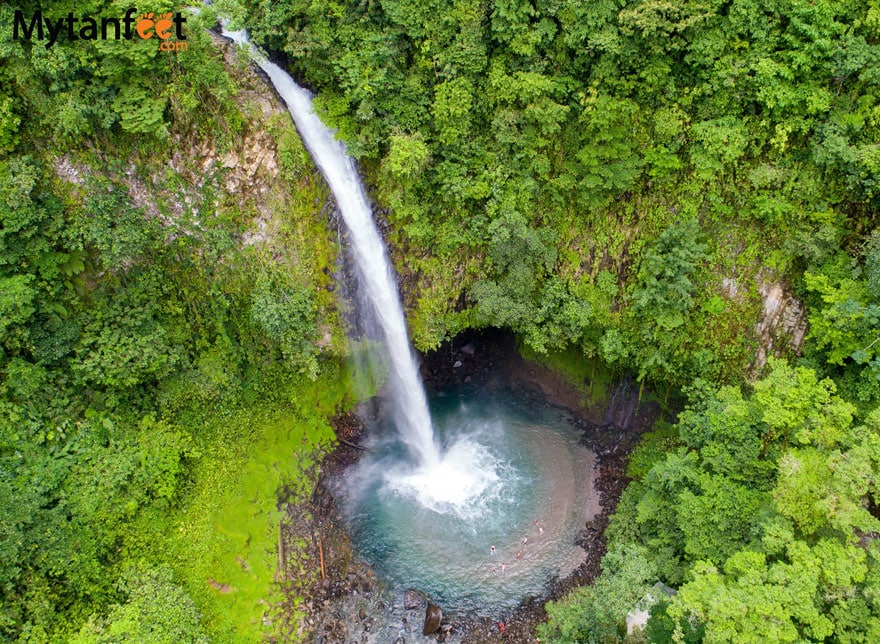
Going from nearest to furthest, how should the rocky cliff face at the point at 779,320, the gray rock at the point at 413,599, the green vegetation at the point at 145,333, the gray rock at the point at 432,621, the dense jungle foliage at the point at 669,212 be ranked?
the dense jungle foliage at the point at 669,212 → the green vegetation at the point at 145,333 → the gray rock at the point at 432,621 → the rocky cliff face at the point at 779,320 → the gray rock at the point at 413,599

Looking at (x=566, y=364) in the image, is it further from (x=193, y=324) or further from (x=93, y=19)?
(x=93, y=19)

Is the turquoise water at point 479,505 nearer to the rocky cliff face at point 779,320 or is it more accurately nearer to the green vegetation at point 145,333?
the green vegetation at point 145,333

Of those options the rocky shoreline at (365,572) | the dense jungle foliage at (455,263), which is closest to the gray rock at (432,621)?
the rocky shoreline at (365,572)

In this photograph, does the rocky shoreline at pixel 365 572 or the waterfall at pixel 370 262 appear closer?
the rocky shoreline at pixel 365 572

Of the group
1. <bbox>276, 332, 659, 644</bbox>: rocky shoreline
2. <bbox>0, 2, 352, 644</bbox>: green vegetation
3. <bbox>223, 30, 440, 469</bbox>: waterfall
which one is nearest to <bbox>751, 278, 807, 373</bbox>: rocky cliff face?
<bbox>276, 332, 659, 644</bbox>: rocky shoreline

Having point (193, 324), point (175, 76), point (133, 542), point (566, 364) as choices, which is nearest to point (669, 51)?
point (566, 364)

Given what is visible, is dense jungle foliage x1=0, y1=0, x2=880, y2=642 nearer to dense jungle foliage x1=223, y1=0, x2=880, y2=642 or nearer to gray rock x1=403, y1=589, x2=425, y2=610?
dense jungle foliage x1=223, y1=0, x2=880, y2=642

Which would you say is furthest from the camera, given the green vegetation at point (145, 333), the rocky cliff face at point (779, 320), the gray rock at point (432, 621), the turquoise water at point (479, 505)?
the turquoise water at point (479, 505)
